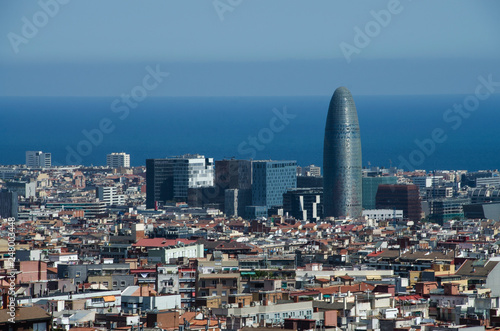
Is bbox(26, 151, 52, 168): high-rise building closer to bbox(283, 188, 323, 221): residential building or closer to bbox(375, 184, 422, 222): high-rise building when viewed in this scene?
bbox(283, 188, 323, 221): residential building

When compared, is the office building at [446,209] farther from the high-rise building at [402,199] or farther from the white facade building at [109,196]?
the white facade building at [109,196]

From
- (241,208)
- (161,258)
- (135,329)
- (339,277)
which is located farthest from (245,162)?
(135,329)

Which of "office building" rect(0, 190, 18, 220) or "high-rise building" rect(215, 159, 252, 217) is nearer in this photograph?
"office building" rect(0, 190, 18, 220)

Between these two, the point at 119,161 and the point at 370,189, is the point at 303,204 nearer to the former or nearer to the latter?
the point at 370,189

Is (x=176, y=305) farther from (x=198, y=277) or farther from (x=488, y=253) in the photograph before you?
(x=488, y=253)

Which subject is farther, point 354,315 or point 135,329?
point 354,315

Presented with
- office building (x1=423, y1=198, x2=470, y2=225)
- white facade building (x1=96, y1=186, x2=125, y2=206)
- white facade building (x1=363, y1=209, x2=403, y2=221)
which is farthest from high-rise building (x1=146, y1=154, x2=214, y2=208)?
office building (x1=423, y1=198, x2=470, y2=225)
